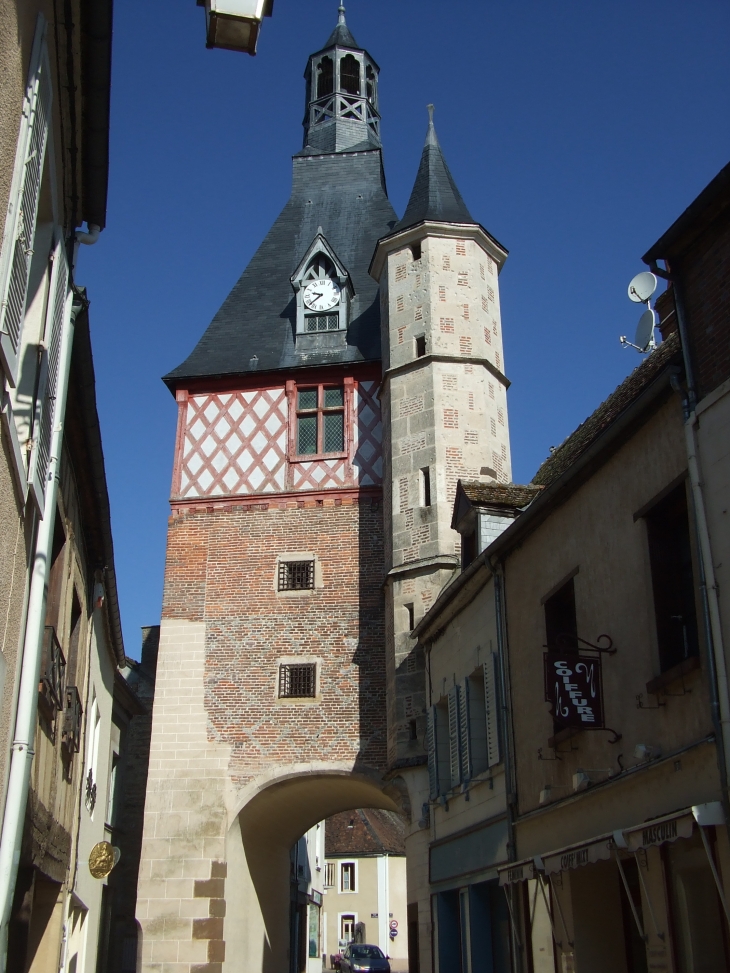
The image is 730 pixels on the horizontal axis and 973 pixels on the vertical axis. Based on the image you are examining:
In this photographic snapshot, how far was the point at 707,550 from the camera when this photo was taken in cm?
602

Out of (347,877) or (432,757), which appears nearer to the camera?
(432,757)

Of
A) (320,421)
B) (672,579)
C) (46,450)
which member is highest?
(320,421)

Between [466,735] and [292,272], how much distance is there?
11776 mm

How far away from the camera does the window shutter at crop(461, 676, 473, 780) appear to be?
35.0 feet

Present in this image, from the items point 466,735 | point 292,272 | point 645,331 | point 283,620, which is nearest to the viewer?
point 466,735

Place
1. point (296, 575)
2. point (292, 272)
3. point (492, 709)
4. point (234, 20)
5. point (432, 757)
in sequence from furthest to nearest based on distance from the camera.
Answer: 1. point (292, 272)
2. point (296, 575)
3. point (432, 757)
4. point (492, 709)
5. point (234, 20)

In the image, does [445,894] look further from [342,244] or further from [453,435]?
[342,244]

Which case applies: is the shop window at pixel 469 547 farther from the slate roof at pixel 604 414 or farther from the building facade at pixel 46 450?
the building facade at pixel 46 450

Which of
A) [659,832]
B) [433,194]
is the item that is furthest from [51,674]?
[433,194]

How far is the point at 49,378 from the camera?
20.5ft

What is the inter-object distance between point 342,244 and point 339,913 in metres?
23.8

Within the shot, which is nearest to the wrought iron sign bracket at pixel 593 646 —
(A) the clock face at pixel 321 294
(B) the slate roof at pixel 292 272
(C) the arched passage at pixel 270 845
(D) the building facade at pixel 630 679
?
(D) the building facade at pixel 630 679

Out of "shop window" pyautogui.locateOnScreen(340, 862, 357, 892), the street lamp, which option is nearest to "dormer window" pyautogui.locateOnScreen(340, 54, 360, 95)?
the street lamp

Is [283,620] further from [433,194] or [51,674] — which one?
[51,674]
